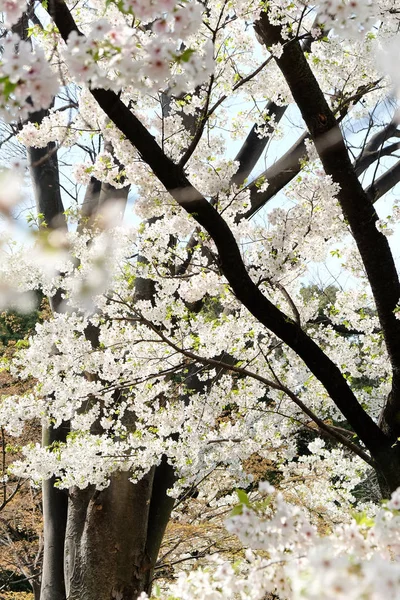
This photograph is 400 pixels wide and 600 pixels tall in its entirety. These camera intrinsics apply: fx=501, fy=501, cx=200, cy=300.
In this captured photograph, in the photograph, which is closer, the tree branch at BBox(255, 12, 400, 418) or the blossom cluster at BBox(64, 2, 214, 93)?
the blossom cluster at BBox(64, 2, 214, 93)

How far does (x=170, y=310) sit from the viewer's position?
430 cm

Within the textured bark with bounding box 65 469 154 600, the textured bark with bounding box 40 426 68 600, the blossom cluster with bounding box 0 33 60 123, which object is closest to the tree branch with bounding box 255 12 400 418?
the blossom cluster with bounding box 0 33 60 123

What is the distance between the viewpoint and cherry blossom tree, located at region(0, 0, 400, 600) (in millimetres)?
2939

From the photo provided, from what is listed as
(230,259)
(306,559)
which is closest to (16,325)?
(230,259)

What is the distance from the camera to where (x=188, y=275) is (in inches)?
143

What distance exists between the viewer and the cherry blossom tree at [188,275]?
9.64 feet

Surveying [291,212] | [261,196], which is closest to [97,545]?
A: [291,212]

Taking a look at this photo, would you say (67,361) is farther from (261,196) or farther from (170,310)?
(261,196)

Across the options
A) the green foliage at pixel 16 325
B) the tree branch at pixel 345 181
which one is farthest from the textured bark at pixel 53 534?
the green foliage at pixel 16 325

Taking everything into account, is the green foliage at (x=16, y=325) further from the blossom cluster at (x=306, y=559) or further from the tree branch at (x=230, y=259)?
the blossom cluster at (x=306, y=559)

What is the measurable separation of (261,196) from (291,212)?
62.5 inches

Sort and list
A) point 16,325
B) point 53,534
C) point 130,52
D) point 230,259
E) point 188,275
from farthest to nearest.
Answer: point 16,325 < point 53,534 < point 188,275 < point 230,259 < point 130,52

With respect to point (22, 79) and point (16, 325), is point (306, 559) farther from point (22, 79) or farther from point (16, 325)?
point (16, 325)

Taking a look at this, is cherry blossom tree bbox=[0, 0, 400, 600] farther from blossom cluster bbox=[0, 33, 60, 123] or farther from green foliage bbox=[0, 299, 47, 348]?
green foliage bbox=[0, 299, 47, 348]
